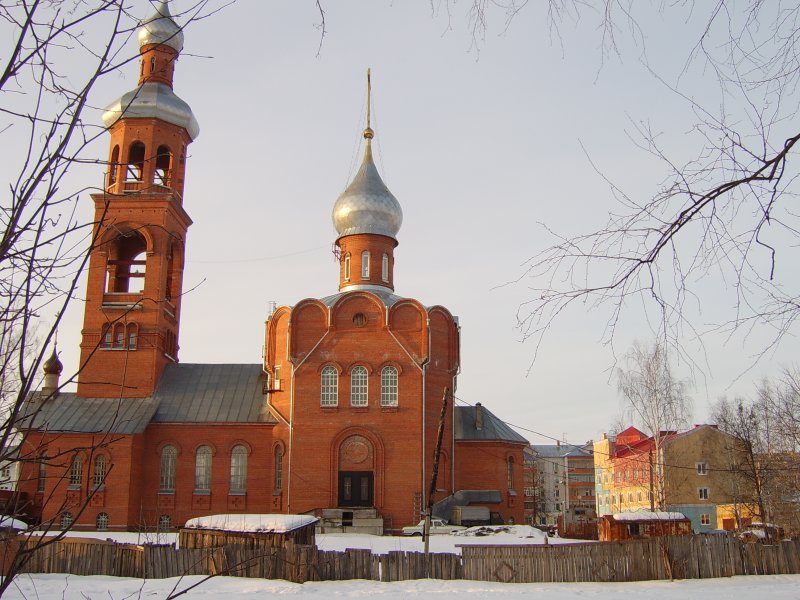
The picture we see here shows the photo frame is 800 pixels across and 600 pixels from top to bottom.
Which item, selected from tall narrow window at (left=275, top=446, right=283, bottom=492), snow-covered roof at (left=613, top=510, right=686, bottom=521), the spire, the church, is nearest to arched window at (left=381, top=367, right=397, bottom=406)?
the church

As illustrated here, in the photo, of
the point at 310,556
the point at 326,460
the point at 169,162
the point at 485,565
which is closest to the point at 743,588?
the point at 485,565

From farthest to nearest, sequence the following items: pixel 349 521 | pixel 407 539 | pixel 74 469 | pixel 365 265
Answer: pixel 365 265, pixel 349 521, pixel 407 539, pixel 74 469

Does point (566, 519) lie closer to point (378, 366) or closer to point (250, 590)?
point (378, 366)

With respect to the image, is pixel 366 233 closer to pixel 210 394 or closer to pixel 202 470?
pixel 210 394

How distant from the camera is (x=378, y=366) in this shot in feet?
93.1

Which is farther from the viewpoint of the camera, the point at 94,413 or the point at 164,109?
the point at 164,109

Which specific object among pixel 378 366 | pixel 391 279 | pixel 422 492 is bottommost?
pixel 422 492

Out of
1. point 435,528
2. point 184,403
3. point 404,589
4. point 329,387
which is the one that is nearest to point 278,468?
point 329,387

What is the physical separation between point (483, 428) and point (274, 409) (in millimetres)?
8071

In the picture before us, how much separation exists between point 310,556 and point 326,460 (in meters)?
10.7

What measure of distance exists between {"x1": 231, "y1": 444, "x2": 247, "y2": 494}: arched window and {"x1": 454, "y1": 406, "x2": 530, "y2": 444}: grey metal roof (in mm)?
8005

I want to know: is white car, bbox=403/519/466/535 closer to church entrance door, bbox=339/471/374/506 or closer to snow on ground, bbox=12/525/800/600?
church entrance door, bbox=339/471/374/506

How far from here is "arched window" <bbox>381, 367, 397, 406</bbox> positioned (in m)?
28.1

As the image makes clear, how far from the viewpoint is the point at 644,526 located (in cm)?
2614
